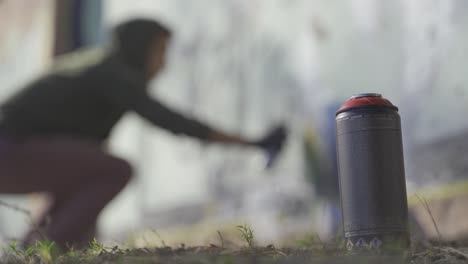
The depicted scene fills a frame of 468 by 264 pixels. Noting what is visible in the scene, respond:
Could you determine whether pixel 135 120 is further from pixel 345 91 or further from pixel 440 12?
pixel 440 12

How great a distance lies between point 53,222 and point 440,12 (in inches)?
75.8

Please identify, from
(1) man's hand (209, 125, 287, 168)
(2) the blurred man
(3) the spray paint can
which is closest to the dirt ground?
(3) the spray paint can

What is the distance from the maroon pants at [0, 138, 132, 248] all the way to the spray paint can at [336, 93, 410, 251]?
6.08 feet

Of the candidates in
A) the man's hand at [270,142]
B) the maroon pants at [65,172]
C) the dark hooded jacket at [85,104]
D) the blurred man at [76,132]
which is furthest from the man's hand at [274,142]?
the maroon pants at [65,172]

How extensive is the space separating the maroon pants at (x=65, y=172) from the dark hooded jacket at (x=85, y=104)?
0.45 feet

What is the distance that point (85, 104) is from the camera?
4078 millimetres

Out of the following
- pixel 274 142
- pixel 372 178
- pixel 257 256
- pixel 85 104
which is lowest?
pixel 257 256

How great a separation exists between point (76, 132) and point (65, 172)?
0.32 meters

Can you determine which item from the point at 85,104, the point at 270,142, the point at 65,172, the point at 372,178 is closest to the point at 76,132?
the point at 85,104

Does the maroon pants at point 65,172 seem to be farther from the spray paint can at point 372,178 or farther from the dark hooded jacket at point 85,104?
the spray paint can at point 372,178

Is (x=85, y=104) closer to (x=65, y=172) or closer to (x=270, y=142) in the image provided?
(x=65, y=172)

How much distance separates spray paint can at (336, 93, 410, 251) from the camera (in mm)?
2051

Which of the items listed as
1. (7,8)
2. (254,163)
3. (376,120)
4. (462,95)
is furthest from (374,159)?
(7,8)

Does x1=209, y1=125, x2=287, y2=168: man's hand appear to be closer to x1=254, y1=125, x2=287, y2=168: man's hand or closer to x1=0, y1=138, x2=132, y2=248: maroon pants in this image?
x1=254, y1=125, x2=287, y2=168: man's hand
